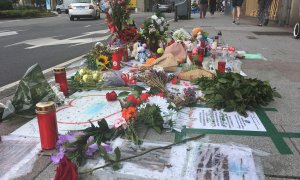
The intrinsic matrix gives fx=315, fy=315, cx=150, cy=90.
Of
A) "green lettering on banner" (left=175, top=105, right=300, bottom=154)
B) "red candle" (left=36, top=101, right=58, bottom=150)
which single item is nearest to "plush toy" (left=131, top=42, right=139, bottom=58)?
"green lettering on banner" (left=175, top=105, right=300, bottom=154)

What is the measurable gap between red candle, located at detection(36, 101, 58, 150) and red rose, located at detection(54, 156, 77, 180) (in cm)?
59

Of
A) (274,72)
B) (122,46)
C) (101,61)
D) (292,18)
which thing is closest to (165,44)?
(122,46)

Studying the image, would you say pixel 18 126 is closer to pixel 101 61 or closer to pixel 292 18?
pixel 101 61

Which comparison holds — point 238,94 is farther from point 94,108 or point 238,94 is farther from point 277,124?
point 94,108

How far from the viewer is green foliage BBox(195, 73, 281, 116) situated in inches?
135

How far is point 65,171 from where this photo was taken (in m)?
2.06

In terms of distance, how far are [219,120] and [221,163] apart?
91 centimetres

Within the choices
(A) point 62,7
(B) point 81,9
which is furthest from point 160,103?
(A) point 62,7

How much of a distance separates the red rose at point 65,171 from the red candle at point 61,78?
200cm

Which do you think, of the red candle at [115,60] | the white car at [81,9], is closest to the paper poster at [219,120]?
the red candle at [115,60]

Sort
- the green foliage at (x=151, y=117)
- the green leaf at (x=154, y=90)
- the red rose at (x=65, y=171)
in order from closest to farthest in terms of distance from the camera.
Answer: the red rose at (x=65, y=171)
the green foliage at (x=151, y=117)
the green leaf at (x=154, y=90)

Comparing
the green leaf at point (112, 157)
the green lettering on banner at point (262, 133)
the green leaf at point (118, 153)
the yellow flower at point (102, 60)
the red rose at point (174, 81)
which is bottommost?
the green lettering on banner at point (262, 133)

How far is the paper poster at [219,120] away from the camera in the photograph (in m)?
3.06

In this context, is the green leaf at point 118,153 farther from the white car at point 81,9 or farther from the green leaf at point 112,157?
the white car at point 81,9
